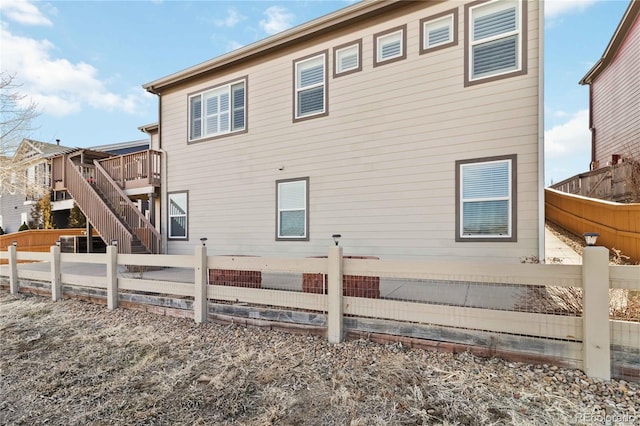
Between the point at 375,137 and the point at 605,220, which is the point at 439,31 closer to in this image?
the point at 375,137

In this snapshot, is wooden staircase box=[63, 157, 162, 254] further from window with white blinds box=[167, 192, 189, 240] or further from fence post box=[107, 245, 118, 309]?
fence post box=[107, 245, 118, 309]

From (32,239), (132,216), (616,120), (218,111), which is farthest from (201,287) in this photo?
(616,120)

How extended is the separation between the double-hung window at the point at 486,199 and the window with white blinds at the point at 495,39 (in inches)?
68.1

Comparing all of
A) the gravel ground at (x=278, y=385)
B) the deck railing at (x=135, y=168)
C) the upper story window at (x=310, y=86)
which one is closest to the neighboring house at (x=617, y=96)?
the upper story window at (x=310, y=86)

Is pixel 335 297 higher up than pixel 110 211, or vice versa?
pixel 110 211

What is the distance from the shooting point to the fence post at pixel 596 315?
2719mm

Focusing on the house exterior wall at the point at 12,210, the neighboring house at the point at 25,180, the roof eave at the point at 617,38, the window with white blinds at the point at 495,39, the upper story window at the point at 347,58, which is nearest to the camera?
the window with white blinds at the point at 495,39

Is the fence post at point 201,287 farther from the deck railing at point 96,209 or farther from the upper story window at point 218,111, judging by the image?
the deck railing at point 96,209

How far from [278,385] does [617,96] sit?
54.6 ft

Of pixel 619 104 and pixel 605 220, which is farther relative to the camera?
pixel 619 104

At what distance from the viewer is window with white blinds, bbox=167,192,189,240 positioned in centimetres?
984

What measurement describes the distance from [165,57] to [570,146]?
2081cm

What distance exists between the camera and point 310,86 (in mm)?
7996

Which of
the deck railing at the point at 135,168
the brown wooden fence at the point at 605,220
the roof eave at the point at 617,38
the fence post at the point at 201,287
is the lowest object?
the fence post at the point at 201,287
